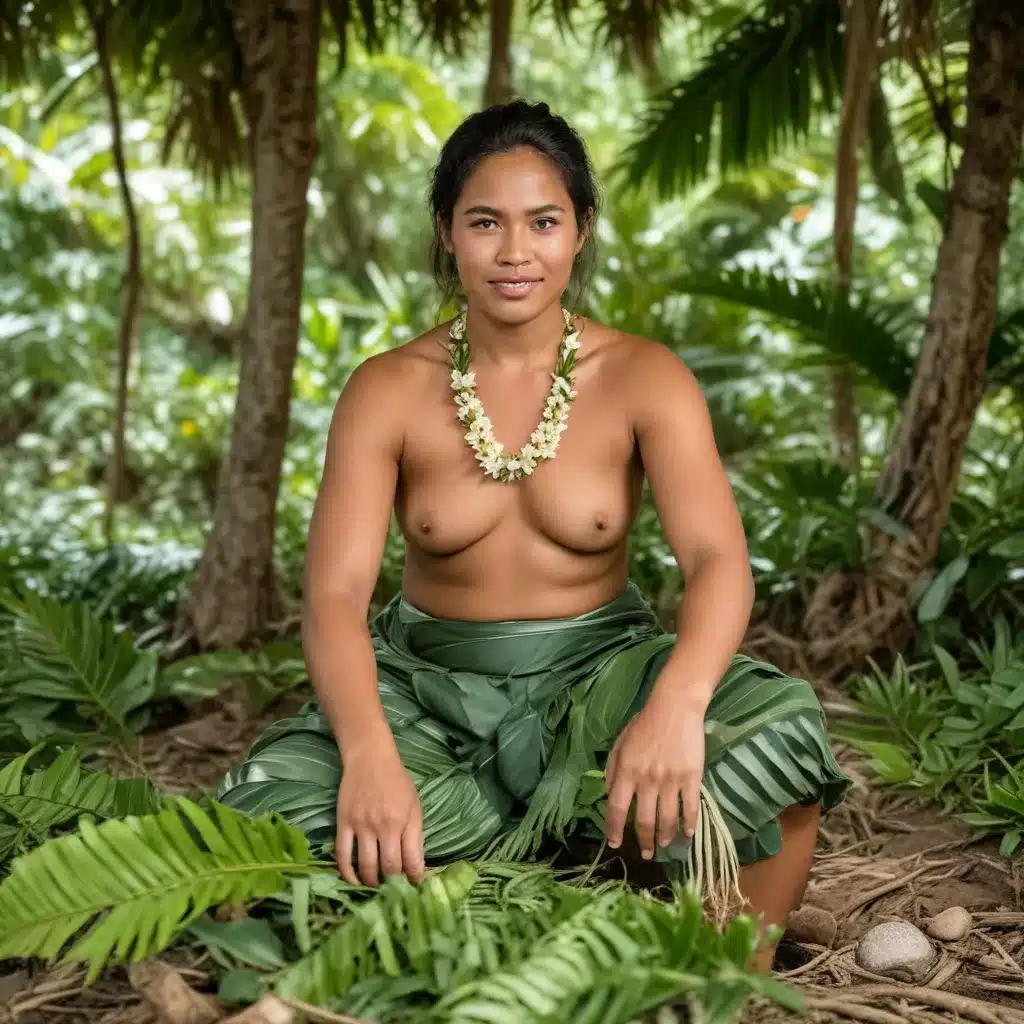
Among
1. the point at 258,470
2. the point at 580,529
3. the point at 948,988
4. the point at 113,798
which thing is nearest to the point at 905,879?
the point at 948,988

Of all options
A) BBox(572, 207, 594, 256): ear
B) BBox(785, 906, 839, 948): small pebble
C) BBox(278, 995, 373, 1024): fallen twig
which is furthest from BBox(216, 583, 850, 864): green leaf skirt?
BBox(572, 207, 594, 256): ear

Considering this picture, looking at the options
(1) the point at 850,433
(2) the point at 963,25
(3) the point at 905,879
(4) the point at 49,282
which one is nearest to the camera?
(3) the point at 905,879

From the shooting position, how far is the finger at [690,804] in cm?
167

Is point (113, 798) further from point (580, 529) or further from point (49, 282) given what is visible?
point (49, 282)

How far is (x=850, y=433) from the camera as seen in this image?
14.4ft

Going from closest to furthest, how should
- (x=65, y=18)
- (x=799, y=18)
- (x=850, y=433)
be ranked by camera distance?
(x=799, y=18) < (x=65, y=18) < (x=850, y=433)

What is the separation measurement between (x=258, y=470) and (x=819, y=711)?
202 cm

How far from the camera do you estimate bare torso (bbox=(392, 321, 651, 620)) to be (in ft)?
6.59

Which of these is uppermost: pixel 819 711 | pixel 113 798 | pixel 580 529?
pixel 580 529

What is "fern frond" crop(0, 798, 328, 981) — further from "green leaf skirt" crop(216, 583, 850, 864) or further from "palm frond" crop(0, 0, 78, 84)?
"palm frond" crop(0, 0, 78, 84)

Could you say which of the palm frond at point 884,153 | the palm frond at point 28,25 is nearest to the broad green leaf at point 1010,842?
the palm frond at point 884,153

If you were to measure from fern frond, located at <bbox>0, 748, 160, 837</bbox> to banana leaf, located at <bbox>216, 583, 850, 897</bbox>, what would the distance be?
0.80ft

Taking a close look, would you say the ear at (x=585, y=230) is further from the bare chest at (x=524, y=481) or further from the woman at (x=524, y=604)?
the bare chest at (x=524, y=481)

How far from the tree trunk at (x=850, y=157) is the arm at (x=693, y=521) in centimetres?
135
